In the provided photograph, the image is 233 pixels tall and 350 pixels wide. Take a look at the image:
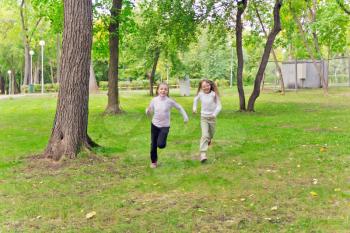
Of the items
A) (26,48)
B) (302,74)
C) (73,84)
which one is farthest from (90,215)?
(26,48)

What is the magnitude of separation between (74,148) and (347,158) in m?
5.12

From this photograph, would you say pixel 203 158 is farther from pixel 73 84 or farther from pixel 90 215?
pixel 90 215

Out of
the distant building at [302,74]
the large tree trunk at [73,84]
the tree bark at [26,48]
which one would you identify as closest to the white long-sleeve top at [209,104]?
the large tree trunk at [73,84]

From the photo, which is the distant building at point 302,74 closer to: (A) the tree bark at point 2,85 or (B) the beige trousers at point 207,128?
(B) the beige trousers at point 207,128

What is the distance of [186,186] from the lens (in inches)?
271

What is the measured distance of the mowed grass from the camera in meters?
5.29

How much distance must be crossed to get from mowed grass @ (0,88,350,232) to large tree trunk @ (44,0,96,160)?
381 millimetres

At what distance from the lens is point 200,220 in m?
5.32

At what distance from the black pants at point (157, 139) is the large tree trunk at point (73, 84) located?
1.56m

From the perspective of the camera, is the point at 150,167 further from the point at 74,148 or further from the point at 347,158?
the point at 347,158

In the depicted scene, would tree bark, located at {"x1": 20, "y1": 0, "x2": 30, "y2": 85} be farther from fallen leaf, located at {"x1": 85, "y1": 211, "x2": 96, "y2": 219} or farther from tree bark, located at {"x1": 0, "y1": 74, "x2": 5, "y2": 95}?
fallen leaf, located at {"x1": 85, "y1": 211, "x2": 96, "y2": 219}

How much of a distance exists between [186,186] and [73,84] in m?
3.36

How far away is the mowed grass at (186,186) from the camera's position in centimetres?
529

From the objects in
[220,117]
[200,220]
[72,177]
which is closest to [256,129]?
[220,117]
